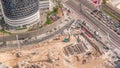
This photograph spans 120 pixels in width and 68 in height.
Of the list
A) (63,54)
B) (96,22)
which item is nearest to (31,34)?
(63,54)

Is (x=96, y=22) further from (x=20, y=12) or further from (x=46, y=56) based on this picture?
(x=20, y=12)

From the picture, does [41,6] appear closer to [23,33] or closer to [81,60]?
[23,33]

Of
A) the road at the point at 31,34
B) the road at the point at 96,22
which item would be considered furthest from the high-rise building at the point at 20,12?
the road at the point at 96,22

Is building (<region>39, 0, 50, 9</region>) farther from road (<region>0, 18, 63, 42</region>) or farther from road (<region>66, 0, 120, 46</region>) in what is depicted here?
road (<region>66, 0, 120, 46</region>)

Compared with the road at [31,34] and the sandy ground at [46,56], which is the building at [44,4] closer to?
the road at [31,34]

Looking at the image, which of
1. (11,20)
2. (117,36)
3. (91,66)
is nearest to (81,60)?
(91,66)

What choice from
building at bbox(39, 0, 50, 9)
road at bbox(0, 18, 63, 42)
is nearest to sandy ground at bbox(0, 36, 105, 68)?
road at bbox(0, 18, 63, 42)
